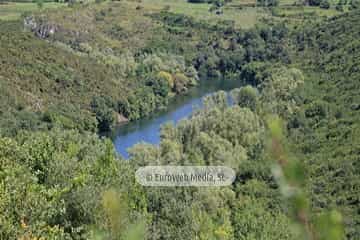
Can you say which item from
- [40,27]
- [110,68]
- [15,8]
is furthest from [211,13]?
[110,68]

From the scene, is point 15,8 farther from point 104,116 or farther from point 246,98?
point 246,98

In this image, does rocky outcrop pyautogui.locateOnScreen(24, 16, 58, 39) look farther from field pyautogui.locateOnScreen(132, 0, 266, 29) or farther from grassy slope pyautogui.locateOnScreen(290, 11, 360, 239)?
grassy slope pyautogui.locateOnScreen(290, 11, 360, 239)

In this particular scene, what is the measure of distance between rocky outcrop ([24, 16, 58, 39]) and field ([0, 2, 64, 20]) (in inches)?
175

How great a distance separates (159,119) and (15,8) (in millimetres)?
40942

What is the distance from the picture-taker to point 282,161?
168 centimetres

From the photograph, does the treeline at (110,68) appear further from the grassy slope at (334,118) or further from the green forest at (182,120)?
the grassy slope at (334,118)

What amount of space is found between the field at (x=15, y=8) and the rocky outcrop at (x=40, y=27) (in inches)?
175

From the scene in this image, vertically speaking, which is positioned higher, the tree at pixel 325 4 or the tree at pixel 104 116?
the tree at pixel 325 4

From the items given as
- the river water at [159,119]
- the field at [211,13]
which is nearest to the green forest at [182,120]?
the field at [211,13]

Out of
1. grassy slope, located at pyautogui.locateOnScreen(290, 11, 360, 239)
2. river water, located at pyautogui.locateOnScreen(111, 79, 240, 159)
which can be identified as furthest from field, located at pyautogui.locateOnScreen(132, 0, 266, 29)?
river water, located at pyautogui.locateOnScreen(111, 79, 240, 159)

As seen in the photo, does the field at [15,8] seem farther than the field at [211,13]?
No

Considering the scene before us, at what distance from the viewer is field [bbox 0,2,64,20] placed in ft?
265

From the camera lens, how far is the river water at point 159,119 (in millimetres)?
46656

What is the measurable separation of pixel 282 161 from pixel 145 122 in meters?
52.9
